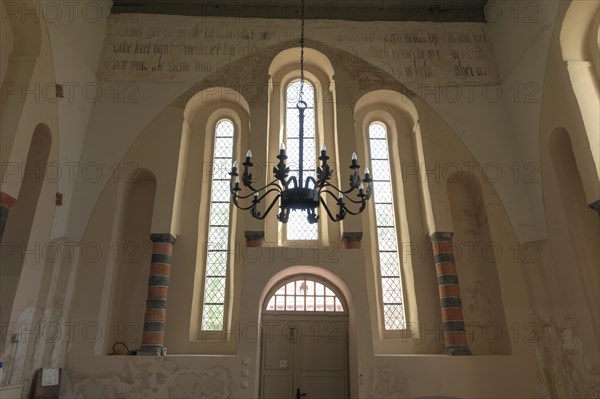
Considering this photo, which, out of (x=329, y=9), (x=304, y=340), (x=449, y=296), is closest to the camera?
(x=449, y=296)

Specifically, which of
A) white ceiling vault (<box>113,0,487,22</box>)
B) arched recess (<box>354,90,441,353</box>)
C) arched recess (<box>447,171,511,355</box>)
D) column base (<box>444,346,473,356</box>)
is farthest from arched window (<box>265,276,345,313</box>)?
white ceiling vault (<box>113,0,487,22</box>)

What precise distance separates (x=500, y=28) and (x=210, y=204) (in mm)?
6453

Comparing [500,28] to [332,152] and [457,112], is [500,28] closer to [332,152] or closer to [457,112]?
[457,112]

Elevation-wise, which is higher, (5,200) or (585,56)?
(585,56)

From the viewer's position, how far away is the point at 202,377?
629 cm

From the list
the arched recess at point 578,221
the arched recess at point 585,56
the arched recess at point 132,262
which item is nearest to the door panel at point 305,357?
the arched recess at point 132,262

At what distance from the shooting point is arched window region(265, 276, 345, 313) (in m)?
7.38

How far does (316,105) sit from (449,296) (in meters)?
4.36

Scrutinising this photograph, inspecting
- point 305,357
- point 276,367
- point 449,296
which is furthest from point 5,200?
point 449,296

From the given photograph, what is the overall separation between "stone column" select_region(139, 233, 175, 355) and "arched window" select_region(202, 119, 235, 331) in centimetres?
69

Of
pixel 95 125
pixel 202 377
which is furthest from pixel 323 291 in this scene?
pixel 95 125

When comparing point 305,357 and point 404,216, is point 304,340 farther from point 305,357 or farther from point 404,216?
point 404,216

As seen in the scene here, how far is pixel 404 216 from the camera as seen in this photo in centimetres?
784

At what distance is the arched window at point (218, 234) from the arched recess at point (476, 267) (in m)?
4.02
